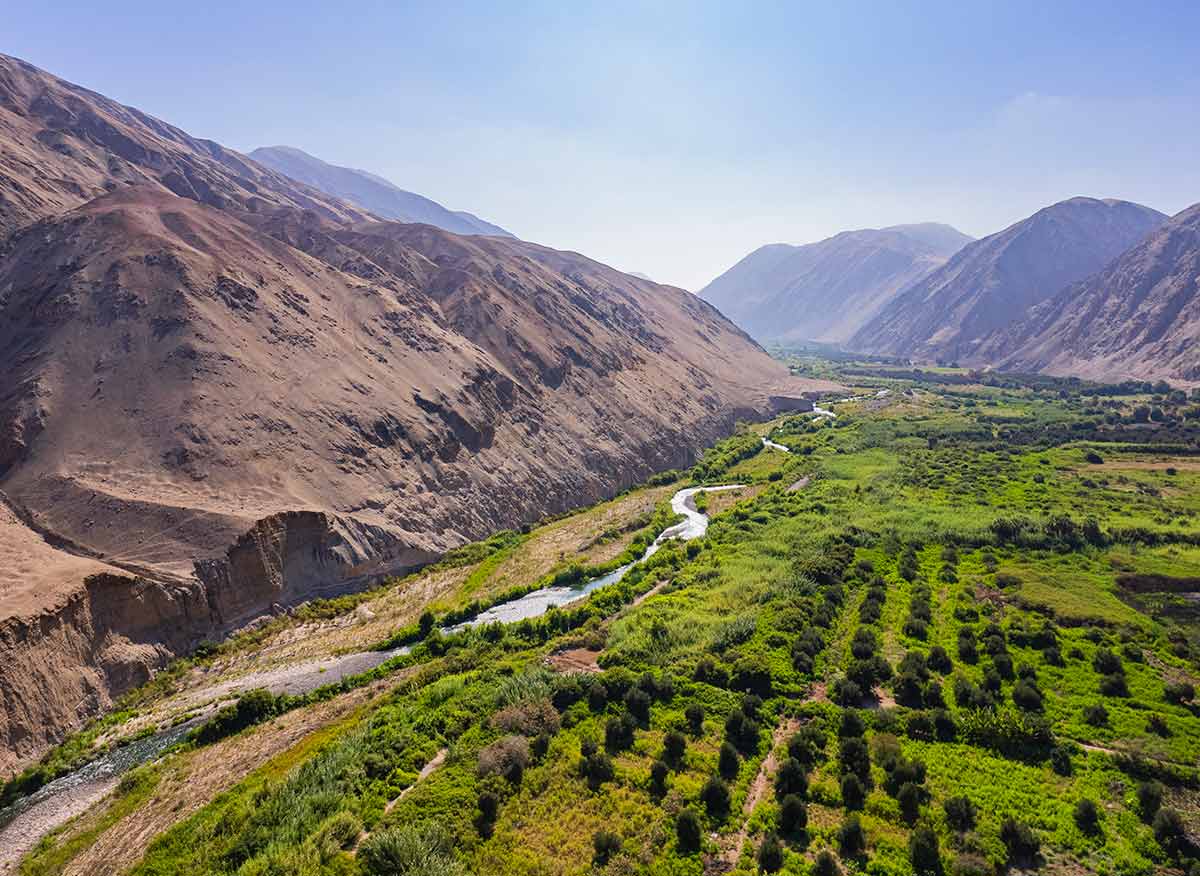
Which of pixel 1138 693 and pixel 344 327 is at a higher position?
pixel 344 327

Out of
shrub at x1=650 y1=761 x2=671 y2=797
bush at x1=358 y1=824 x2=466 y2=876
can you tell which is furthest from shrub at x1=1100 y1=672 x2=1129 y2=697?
bush at x1=358 y1=824 x2=466 y2=876

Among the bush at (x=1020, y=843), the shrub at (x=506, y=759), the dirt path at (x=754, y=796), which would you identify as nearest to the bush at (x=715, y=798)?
the dirt path at (x=754, y=796)

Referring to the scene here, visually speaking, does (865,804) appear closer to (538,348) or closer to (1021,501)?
(1021,501)

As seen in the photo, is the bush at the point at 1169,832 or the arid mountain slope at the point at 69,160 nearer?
the bush at the point at 1169,832

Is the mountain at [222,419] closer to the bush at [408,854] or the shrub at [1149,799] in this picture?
the bush at [408,854]

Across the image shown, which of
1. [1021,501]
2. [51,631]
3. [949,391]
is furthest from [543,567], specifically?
[949,391]

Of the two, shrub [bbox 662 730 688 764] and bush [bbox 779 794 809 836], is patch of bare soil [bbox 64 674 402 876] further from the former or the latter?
bush [bbox 779 794 809 836]
